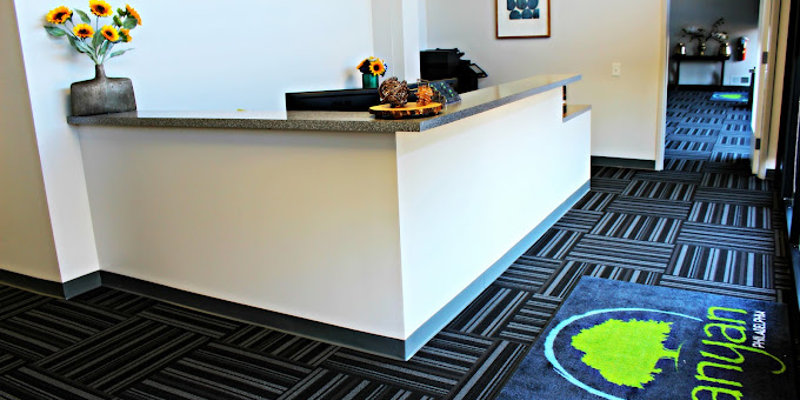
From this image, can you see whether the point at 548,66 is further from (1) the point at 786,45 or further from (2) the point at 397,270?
(2) the point at 397,270

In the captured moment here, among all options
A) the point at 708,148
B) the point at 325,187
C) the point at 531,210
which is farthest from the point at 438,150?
the point at 708,148

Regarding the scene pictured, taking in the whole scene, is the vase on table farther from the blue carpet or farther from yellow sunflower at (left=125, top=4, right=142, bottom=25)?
the blue carpet

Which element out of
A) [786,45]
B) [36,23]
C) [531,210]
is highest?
[36,23]

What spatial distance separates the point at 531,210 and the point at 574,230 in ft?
1.54

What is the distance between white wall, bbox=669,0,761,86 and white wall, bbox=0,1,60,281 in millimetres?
10397

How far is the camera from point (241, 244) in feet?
9.07

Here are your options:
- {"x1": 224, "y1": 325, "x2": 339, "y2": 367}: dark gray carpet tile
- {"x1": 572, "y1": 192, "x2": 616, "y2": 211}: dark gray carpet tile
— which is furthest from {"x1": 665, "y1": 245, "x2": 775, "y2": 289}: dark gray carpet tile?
{"x1": 224, "y1": 325, "x2": 339, "y2": 367}: dark gray carpet tile

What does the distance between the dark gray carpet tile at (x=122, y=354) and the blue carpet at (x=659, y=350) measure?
1342 millimetres

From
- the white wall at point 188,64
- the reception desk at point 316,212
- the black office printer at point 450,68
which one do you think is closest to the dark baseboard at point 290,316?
the reception desk at point 316,212

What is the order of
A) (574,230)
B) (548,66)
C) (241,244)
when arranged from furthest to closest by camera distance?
(548,66) → (574,230) → (241,244)

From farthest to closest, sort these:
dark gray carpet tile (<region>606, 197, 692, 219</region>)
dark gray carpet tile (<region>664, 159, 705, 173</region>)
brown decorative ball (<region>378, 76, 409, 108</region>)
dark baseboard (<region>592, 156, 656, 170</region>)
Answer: dark baseboard (<region>592, 156, 656, 170</region>) < dark gray carpet tile (<region>664, 159, 705, 173</region>) < dark gray carpet tile (<region>606, 197, 692, 219</region>) < brown decorative ball (<region>378, 76, 409, 108</region>)

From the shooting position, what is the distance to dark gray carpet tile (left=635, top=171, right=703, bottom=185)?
5098mm

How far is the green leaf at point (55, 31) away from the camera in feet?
9.53

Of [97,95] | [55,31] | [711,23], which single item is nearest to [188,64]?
[97,95]
